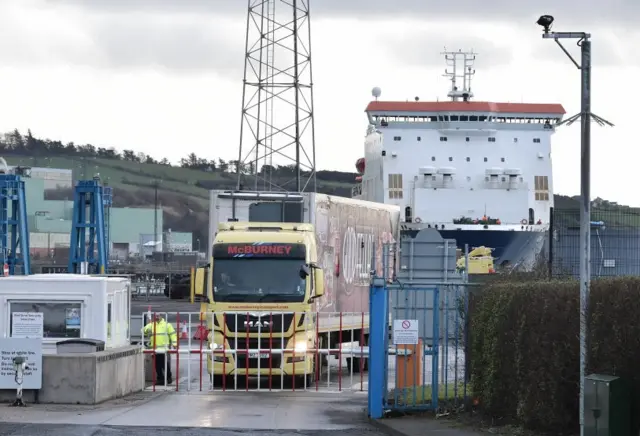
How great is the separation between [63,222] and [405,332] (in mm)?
123660

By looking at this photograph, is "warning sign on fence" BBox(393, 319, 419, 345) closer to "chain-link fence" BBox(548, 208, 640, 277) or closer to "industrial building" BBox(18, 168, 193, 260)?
"chain-link fence" BBox(548, 208, 640, 277)

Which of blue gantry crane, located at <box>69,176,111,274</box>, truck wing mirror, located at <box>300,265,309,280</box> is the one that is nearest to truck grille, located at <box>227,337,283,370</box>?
truck wing mirror, located at <box>300,265,309,280</box>

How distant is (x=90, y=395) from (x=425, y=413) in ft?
17.9

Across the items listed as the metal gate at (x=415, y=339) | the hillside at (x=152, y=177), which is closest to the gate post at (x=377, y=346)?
the metal gate at (x=415, y=339)

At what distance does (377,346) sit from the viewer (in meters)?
19.3

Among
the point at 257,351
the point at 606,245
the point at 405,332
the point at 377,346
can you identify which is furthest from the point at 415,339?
the point at 606,245

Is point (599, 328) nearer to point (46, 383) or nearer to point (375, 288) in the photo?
point (375, 288)

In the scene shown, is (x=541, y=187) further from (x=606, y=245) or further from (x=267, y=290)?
(x=267, y=290)

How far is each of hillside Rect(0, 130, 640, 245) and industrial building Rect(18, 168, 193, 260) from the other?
2.86ft

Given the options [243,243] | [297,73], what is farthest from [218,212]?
[297,73]

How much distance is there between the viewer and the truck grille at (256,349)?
81.7 ft

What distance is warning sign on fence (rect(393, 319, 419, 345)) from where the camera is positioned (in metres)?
19.5

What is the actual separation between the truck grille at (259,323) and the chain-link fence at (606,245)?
682 centimetres

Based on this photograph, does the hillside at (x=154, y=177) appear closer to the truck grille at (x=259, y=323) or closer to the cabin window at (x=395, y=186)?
the cabin window at (x=395, y=186)
